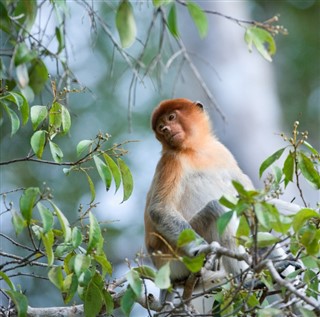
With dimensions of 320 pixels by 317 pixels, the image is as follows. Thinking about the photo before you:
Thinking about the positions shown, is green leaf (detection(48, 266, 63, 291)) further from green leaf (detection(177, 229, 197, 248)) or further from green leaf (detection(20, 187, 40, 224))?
green leaf (detection(177, 229, 197, 248))

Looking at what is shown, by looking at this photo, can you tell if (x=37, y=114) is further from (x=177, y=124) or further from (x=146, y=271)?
(x=177, y=124)

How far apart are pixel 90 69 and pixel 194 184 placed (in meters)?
6.39

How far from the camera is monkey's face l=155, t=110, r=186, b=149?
5.24 meters

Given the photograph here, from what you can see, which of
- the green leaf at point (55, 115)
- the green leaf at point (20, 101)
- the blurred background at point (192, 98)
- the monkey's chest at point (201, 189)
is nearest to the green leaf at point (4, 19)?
the green leaf at point (20, 101)

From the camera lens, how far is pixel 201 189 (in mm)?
5062

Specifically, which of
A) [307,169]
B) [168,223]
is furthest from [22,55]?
[168,223]

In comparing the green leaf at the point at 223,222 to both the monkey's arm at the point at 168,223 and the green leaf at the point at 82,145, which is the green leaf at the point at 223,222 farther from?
the monkey's arm at the point at 168,223

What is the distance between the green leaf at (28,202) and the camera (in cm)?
272

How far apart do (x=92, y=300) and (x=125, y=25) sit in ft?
3.44

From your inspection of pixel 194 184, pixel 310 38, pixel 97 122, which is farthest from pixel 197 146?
pixel 310 38

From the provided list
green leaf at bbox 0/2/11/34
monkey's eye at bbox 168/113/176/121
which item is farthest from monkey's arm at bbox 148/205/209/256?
green leaf at bbox 0/2/11/34

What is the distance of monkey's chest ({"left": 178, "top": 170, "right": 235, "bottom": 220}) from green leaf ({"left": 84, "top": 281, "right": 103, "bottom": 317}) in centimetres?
182

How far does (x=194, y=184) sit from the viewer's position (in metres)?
5.11

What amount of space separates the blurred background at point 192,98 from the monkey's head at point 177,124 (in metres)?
1.25
